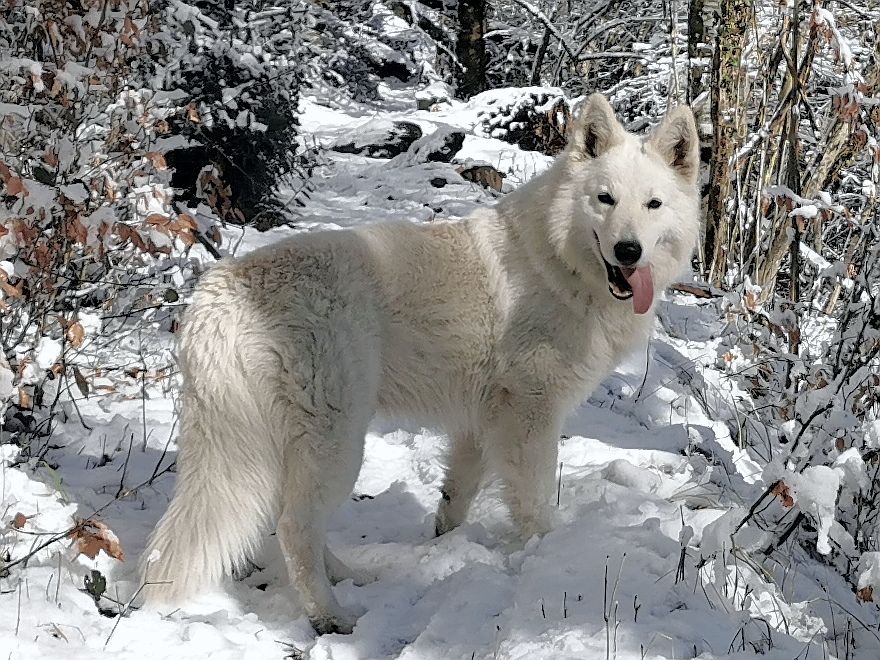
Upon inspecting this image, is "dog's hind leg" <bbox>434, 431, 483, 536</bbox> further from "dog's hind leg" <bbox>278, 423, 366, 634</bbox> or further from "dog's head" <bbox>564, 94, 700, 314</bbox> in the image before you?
"dog's head" <bbox>564, 94, 700, 314</bbox>

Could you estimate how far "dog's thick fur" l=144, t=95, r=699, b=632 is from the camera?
295 centimetres

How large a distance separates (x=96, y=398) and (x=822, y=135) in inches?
214

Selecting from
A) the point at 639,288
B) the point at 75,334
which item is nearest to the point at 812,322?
the point at 639,288

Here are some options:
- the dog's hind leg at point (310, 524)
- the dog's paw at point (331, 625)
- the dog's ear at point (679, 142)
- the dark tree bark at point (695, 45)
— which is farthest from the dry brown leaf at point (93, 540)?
the dark tree bark at point (695, 45)

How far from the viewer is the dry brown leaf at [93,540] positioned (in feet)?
8.25

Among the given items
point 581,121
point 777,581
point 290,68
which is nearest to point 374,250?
point 581,121

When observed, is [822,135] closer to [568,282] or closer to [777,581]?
[568,282]

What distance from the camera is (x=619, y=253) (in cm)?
335

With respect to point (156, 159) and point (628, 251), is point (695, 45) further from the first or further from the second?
point (156, 159)

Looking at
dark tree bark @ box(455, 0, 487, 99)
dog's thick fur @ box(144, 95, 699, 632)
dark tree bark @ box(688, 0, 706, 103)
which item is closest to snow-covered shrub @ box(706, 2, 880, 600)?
dark tree bark @ box(688, 0, 706, 103)

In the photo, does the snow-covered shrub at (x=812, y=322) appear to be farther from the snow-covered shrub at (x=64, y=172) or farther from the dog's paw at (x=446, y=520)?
the snow-covered shrub at (x=64, y=172)

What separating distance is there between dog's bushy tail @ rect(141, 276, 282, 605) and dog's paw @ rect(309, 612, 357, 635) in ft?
1.22

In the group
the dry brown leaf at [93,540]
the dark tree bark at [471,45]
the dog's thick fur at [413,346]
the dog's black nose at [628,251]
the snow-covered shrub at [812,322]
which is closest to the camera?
the dry brown leaf at [93,540]

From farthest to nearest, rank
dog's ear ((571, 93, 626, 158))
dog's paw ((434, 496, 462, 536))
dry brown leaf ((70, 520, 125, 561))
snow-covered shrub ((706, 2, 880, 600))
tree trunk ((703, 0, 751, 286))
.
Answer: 1. tree trunk ((703, 0, 751, 286))
2. dog's paw ((434, 496, 462, 536))
3. dog's ear ((571, 93, 626, 158))
4. snow-covered shrub ((706, 2, 880, 600))
5. dry brown leaf ((70, 520, 125, 561))
